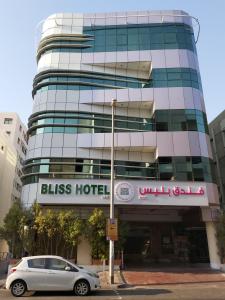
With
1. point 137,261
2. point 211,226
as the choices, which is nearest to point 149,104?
point 211,226

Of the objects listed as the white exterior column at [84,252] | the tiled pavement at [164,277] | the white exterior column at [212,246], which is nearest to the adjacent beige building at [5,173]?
the white exterior column at [84,252]

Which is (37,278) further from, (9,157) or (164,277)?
(9,157)

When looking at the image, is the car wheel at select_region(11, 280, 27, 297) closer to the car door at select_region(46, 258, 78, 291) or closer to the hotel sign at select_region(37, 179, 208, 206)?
the car door at select_region(46, 258, 78, 291)

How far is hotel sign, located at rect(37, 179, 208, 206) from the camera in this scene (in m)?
26.2

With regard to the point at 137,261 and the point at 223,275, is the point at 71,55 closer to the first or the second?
the point at 137,261

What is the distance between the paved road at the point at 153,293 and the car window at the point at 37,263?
1247 millimetres

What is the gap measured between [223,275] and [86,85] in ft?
74.6

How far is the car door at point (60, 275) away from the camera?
13367mm

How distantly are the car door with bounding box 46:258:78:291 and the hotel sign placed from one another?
40.4ft

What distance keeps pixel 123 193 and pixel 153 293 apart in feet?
40.4

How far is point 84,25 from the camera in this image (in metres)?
36.7

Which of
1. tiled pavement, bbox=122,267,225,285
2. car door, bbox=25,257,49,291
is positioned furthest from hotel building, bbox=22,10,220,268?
car door, bbox=25,257,49,291

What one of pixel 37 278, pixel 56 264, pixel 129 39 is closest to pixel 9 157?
pixel 129 39

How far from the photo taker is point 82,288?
13.5 metres
